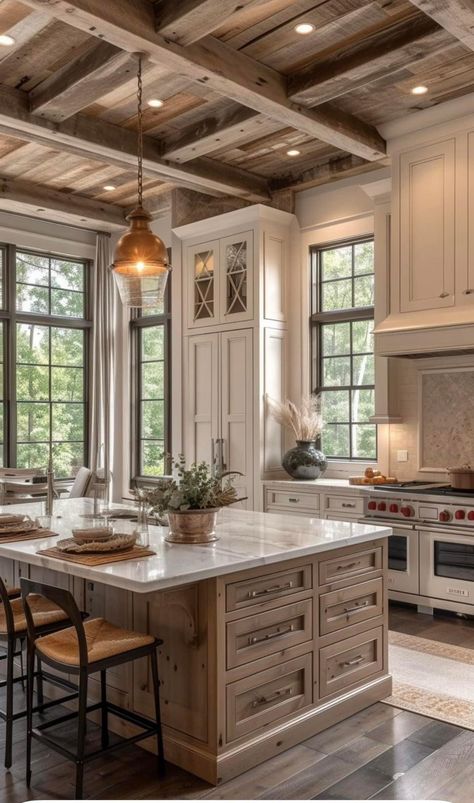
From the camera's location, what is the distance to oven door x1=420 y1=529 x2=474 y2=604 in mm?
4648

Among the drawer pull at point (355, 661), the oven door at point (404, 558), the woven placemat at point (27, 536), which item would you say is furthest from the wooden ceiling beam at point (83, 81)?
the oven door at point (404, 558)

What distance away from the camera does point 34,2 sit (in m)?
3.23

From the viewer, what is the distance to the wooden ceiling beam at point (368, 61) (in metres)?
3.88

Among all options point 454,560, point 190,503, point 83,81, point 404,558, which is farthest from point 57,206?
point 454,560

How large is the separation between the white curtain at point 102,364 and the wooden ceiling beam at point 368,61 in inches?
147

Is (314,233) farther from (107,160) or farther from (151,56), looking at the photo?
(151,56)

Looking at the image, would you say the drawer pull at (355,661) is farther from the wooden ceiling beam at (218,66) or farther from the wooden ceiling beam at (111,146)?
the wooden ceiling beam at (111,146)

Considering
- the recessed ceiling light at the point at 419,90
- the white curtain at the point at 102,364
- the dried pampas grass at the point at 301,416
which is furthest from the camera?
the white curtain at the point at 102,364

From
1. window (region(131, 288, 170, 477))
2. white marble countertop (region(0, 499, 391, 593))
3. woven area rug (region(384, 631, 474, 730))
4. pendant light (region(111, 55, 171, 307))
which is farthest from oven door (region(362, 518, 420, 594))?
window (region(131, 288, 170, 477))

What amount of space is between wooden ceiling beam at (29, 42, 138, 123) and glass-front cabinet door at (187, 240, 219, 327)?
2.08 m

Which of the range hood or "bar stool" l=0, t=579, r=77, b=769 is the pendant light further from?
the range hood

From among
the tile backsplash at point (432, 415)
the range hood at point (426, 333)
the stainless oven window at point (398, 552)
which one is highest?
the range hood at point (426, 333)

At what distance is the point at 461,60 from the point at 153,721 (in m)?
4.02

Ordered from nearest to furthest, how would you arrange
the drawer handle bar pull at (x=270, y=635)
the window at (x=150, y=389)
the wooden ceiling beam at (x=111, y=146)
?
1. the drawer handle bar pull at (x=270, y=635)
2. the wooden ceiling beam at (x=111, y=146)
3. the window at (x=150, y=389)
